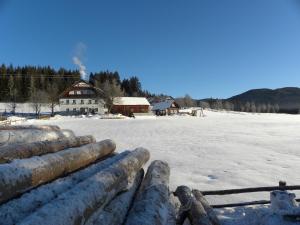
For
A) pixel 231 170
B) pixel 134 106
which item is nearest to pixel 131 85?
pixel 134 106

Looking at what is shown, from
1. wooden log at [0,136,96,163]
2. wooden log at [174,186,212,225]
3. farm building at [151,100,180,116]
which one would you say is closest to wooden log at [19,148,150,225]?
wooden log at [174,186,212,225]

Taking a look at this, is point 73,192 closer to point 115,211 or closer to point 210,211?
point 115,211

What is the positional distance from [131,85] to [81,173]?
137377 mm

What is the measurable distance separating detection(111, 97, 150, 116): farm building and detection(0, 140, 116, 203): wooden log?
3029 inches

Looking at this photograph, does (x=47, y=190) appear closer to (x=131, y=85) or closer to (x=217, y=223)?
(x=217, y=223)

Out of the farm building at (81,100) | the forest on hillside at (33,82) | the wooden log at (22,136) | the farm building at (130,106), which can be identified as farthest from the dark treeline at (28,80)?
the wooden log at (22,136)

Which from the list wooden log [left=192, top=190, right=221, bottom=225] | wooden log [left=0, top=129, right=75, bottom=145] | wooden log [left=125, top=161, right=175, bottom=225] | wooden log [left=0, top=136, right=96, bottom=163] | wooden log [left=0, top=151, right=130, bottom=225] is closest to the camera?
wooden log [left=0, top=151, right=130, bottom=225]

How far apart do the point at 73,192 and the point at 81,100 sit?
80.6 meters

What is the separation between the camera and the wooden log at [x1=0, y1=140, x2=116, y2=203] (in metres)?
4.53

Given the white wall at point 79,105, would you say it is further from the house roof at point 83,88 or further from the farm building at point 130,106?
the farm building at point 130,106

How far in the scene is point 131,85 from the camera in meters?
144

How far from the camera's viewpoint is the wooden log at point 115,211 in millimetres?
4499

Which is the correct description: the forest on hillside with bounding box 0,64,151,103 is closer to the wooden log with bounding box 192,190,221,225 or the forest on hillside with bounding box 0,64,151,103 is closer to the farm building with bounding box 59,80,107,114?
the farm building with bounding box 59,80,107,114

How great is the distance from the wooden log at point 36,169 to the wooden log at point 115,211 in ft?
4.07
